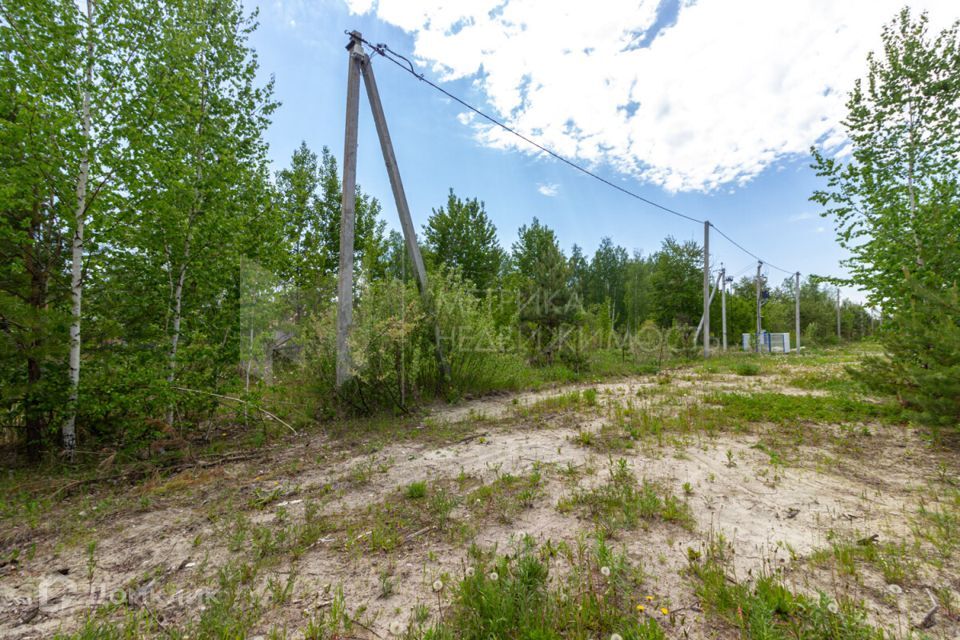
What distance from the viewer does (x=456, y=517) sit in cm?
293

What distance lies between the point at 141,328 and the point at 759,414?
9.56m

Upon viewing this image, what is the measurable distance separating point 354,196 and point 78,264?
151 inches

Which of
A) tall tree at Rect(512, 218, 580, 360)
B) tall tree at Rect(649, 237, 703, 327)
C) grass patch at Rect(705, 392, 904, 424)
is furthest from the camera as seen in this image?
tall tree at Rect(649, 237, 703, 327)

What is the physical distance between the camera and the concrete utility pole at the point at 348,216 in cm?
644

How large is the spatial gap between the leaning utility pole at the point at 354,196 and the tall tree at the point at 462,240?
13781 millimetres

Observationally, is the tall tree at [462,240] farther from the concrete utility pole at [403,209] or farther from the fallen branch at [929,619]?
the fallen branch at [929,619]

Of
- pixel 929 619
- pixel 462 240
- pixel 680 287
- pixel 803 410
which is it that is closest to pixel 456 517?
pixel 929 619

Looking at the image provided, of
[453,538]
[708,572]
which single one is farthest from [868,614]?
[453,538]

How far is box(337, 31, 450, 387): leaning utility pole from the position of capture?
256 inches

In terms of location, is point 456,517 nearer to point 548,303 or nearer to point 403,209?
point 403,209

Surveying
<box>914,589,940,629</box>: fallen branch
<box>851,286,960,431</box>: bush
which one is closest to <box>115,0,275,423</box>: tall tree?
<box>914,589,940,629</box>: fallen branch

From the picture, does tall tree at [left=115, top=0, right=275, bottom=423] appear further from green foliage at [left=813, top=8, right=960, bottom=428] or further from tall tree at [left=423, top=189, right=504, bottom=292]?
tall tree at [left=423, top=189, right=504, bottom=292]

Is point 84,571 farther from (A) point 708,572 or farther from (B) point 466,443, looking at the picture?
(A) point 708,572

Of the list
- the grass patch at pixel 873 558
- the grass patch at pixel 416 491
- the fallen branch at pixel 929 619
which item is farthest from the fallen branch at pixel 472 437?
the fallen branch at pixel 929 619
